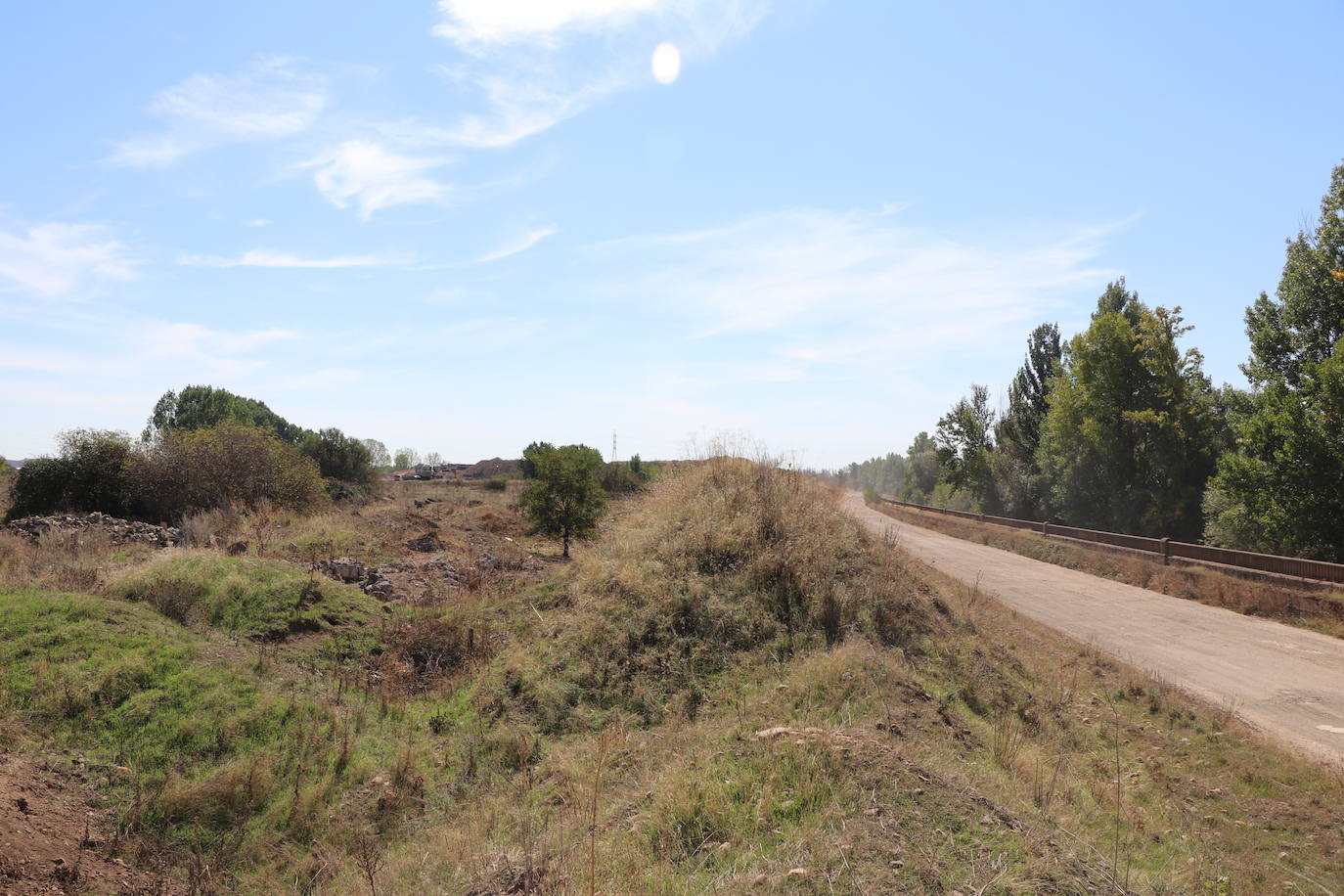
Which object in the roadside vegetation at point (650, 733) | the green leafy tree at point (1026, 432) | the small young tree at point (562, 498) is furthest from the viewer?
the green leafy tree at point (1026, 432)

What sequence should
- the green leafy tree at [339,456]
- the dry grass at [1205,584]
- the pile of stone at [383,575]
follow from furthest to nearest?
the green leafy tree at [339,456] < the dry grass at [1205,584] < the pile of stone at [383,575]

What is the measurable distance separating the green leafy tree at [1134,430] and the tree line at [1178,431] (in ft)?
0.21

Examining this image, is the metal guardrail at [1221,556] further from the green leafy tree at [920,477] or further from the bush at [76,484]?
the green leafy tree at [920,477]

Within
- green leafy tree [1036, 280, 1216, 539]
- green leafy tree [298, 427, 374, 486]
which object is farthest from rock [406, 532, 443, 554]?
green leafy tree [1036, 280, 1216, 539]

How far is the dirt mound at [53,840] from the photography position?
4.55m

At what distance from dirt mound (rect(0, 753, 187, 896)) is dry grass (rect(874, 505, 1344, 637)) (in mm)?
19393

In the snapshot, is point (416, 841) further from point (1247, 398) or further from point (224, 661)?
point (1247, 398)

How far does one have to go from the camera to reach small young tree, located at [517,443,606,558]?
69.1 ft

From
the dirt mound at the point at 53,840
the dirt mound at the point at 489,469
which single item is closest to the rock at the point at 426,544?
the dirt mound at the point at 53,840

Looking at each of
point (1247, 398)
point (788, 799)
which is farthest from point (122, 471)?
point (1247, 398)

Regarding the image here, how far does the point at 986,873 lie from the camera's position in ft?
12.3

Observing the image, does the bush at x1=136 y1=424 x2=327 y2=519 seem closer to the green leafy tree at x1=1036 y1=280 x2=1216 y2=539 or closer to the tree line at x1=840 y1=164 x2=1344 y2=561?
the tree line at x1=840 y1=164 x2=1344 y2=561

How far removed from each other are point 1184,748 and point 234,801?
10322 millimetres

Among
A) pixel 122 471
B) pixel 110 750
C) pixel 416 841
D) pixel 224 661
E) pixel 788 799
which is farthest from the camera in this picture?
pixel 122 471
